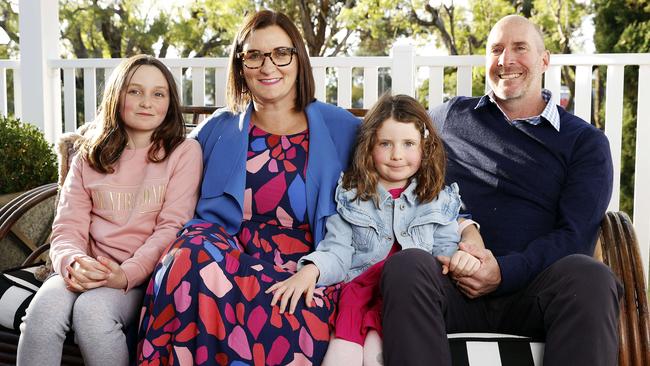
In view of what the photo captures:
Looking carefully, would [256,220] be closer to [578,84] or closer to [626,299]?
[626,299]

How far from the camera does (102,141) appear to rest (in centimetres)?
269

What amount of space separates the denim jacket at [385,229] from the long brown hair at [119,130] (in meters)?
0.66

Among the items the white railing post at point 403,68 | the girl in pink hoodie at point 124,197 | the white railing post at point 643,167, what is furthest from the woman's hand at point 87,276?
the white railing post at point 643,167

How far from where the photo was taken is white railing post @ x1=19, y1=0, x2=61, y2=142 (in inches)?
189

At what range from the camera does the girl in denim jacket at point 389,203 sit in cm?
242

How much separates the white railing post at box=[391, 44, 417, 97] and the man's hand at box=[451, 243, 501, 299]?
4.82ft

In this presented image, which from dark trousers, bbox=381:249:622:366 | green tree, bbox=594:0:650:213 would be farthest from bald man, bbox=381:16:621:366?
green tree, bbox=594:0:650:213

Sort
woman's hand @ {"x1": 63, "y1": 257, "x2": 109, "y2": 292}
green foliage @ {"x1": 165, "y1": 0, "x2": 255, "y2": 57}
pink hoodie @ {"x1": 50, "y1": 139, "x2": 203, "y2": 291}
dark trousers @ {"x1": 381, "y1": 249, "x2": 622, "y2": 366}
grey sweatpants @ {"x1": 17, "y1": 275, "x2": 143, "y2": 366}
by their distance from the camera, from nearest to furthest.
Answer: dark trousers @ {"x1": 381, "y1": 249, "x2": 622, "y2": 366} → grey sweatpants @ {"x1": 17, "y1": 275, "x2": 143, "y2": 366} → woman's hand @ {"x1": 63, "y1": 257, "x2": 109, "y2": 292} → pink hoodie @ {"x1": 50, "y1": 139, "x2": 203, "y2": 291} → green foliage @ {"x1": 165, "y1": 0, "x2": 255, "y2": 57}

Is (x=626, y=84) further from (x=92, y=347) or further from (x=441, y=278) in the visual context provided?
(x=92, y=347)

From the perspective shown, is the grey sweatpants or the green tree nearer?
the grey sweatpants

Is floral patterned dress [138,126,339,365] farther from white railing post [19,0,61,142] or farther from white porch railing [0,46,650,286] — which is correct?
white railing post [19,0,61,142]

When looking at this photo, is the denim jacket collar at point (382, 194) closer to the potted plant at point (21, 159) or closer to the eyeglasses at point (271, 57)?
the eyeglasses at point (271, 57)

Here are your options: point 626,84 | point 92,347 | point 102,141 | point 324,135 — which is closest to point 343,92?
point 324,135

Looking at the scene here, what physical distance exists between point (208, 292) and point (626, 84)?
6352mm
